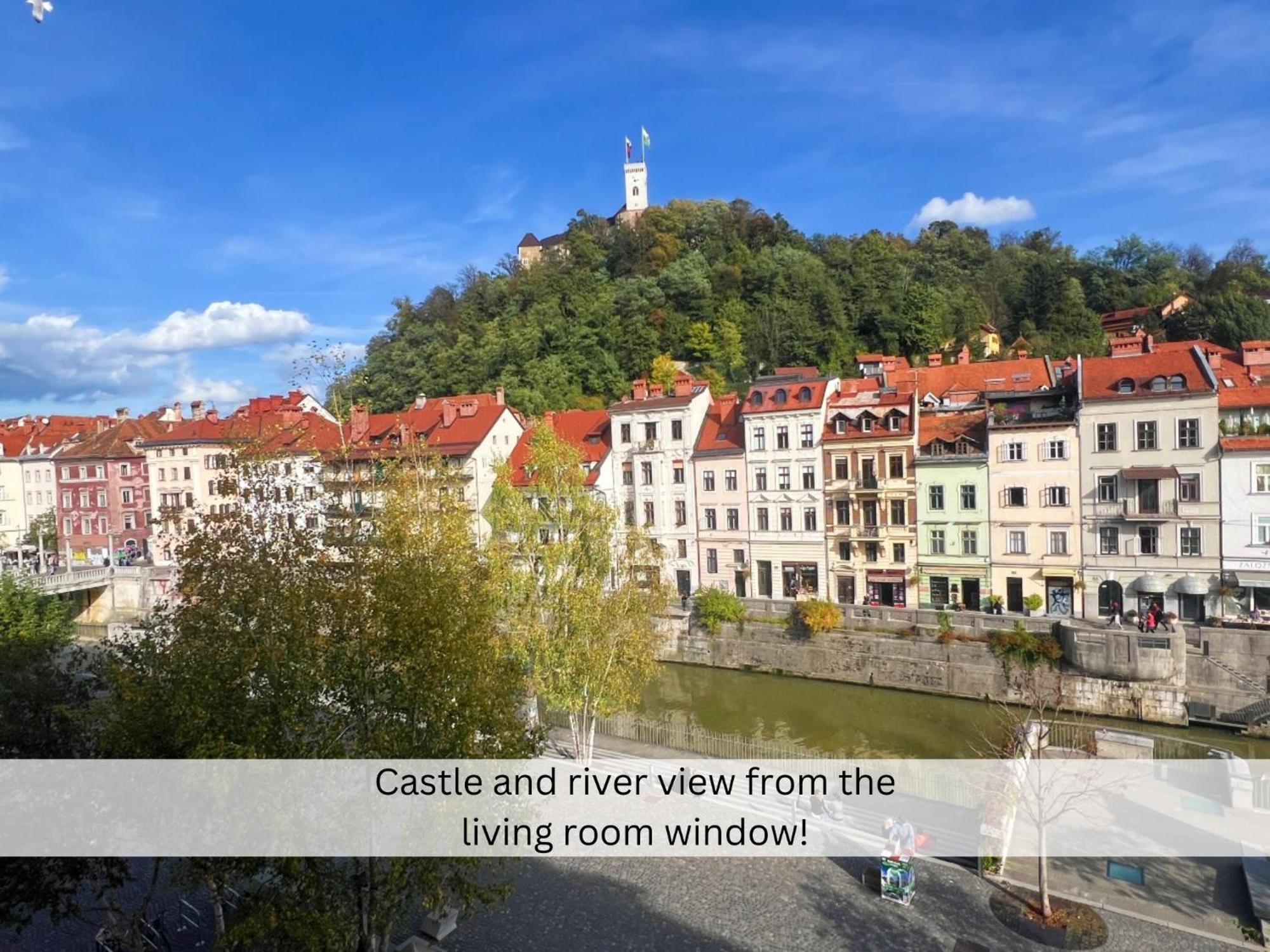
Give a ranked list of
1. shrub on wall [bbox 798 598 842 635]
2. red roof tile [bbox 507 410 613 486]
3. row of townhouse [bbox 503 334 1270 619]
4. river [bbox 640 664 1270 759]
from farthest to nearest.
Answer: red roof tile [bbox 507 410 613 486] < shrub on wall [bbox 798 598 842 635] < row of townhouse [bbox 503 334 1270 619] < river [bbox 640 664 1270 759]

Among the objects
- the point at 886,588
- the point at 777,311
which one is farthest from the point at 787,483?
the point at 777,311

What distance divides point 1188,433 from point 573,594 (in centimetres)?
2415

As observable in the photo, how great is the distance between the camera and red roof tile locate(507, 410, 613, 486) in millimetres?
44406

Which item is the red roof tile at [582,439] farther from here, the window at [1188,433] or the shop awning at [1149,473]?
the window at [1188,433]

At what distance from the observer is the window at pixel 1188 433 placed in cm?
3095

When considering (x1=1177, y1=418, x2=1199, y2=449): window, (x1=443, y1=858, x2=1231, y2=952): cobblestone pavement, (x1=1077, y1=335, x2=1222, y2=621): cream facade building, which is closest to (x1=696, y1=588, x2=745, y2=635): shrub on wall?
(x1=1077, y1=335, x2=1222, y2=621): cream facade building

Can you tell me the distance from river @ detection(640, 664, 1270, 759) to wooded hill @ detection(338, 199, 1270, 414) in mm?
33422

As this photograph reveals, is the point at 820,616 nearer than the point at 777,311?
Yes

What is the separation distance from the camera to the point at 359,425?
50.6m

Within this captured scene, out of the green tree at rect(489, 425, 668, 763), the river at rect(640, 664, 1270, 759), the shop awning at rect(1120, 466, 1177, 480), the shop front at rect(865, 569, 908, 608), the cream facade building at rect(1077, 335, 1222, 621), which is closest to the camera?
Result: the green tree at rect(489, 425, 668, 763)

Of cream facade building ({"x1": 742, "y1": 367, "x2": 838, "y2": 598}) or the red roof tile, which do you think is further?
the red roof tile

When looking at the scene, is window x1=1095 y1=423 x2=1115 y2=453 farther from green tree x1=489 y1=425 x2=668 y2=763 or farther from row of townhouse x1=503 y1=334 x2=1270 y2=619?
green tree x1=489 y1=425 x2=668 y2=763

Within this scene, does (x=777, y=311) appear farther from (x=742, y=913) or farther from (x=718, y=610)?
(x=742, y=913)

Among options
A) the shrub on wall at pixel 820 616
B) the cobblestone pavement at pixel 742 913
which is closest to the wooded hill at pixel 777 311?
the shrub on wall at pixel 820 616
